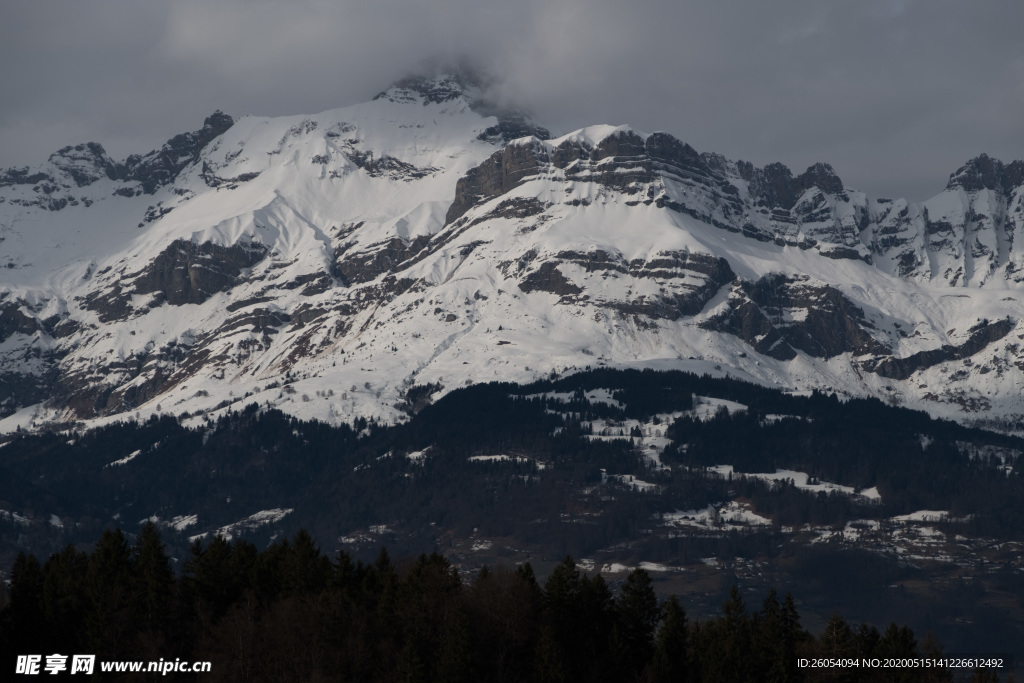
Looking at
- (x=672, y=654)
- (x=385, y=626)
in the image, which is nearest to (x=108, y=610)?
(x=385, y=626)

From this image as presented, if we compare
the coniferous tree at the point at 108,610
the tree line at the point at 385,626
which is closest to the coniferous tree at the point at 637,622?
the tree line at the point at 385,626

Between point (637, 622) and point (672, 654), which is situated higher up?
point (637, 622)

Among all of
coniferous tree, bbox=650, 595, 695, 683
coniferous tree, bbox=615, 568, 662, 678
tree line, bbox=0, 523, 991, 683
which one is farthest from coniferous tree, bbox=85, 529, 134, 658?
coniferous tree, bbox=650, 595, 695, 683

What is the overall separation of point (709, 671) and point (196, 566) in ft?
175

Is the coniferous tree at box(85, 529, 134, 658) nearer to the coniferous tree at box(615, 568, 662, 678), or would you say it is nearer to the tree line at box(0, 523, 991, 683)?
the tree line at box(0, 523, 991, 683)

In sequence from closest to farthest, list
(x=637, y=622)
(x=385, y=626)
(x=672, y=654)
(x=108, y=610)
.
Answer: (x=108, y=610) < (x=385, y=626) < (x=672, y=654) < (x=637, y=622)

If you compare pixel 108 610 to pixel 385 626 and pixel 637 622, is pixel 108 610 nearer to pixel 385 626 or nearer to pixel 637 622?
pixel 385 626

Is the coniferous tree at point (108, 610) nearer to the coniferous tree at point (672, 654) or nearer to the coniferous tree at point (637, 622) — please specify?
the coniferous tree at point (637, 622)

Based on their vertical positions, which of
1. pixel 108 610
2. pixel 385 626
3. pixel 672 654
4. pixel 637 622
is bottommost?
pixel 672 654

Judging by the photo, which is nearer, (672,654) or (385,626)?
(385,626)

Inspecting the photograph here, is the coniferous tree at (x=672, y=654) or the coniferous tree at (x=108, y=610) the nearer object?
the coniferous tree at (x=108, y=610)

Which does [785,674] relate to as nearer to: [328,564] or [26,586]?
[328,564]

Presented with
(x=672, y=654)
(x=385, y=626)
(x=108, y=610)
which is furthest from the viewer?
(x=672, y=654)

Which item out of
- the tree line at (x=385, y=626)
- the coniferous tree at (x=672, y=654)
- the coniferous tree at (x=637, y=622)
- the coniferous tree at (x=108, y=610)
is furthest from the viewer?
the coniferous tree at (x=637, y=622)
